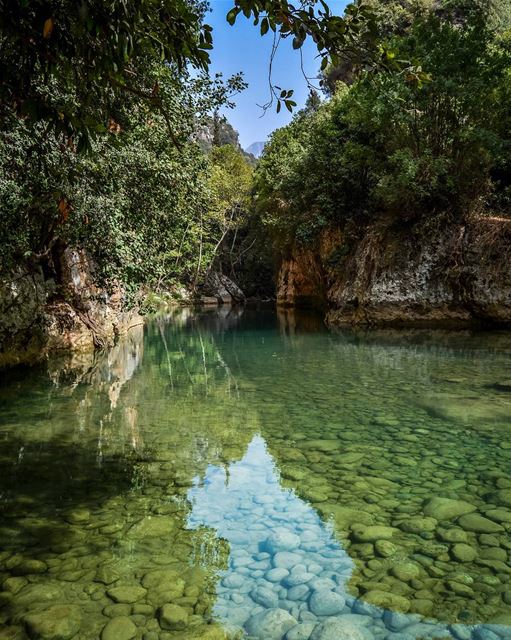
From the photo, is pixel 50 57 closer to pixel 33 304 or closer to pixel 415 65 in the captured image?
pixel 415 65

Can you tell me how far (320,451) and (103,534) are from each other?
10.2 ft

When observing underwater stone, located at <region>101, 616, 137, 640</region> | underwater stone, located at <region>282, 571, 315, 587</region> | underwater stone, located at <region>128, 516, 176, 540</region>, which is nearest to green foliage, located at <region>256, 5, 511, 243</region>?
underwater stone, located at <region>128, 516, 176, 540</region>

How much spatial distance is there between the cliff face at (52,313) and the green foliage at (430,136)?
39.9 ft

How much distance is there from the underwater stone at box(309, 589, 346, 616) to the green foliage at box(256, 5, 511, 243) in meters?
15.5

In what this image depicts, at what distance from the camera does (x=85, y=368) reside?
46.5 ft

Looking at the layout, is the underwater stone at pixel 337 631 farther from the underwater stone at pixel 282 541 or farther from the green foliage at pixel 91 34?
the green foliage at pixel 91 34

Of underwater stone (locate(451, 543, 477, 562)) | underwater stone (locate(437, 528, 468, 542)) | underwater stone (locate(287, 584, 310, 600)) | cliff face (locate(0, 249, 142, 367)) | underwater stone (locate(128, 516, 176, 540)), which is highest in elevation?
cliff face (locate(0, 249, 142, 367))

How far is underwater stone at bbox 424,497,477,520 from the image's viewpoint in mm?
4677

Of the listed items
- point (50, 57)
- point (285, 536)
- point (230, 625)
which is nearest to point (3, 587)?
point (230, 625)

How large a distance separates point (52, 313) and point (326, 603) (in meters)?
14.7

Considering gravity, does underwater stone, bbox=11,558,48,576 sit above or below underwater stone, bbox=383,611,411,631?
below

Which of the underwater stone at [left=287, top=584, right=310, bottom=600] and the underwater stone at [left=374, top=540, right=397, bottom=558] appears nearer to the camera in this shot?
the underwater stone at [left=287, top=584, right=310, bottom=600]

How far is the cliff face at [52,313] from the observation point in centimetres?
1331

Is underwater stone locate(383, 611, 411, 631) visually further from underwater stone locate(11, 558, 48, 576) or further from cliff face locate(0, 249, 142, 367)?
cliff face locate(0, 249, 142, 367)
